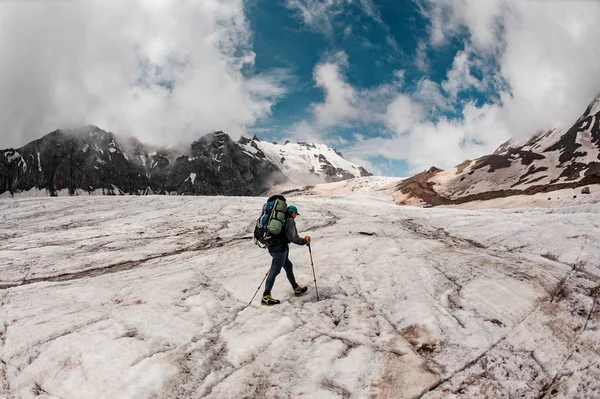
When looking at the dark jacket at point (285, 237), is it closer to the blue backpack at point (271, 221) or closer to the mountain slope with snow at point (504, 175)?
the blue backpack at point (271, 221)

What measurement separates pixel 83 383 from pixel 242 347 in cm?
266

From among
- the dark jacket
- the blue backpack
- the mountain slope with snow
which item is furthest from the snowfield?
the mountain slope with snow

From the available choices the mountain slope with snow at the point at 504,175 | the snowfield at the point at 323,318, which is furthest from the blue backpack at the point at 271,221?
the mountain slope with snow at the point at 504,175

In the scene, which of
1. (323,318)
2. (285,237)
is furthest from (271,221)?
(323,318)

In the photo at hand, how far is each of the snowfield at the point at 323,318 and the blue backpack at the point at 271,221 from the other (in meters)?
1.71

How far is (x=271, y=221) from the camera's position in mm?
8180

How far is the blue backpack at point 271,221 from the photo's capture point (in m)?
8.09

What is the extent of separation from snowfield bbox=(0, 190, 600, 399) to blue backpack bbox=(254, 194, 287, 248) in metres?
1.71

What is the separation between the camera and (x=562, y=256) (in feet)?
31.1

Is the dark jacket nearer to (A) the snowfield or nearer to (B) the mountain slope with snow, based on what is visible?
(A) the snowfield

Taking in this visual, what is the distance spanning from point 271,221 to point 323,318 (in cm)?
266

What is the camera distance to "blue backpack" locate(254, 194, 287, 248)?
8.09 metres

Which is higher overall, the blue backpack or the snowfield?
the blue backpack

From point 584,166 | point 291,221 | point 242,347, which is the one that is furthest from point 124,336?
point 584,166
